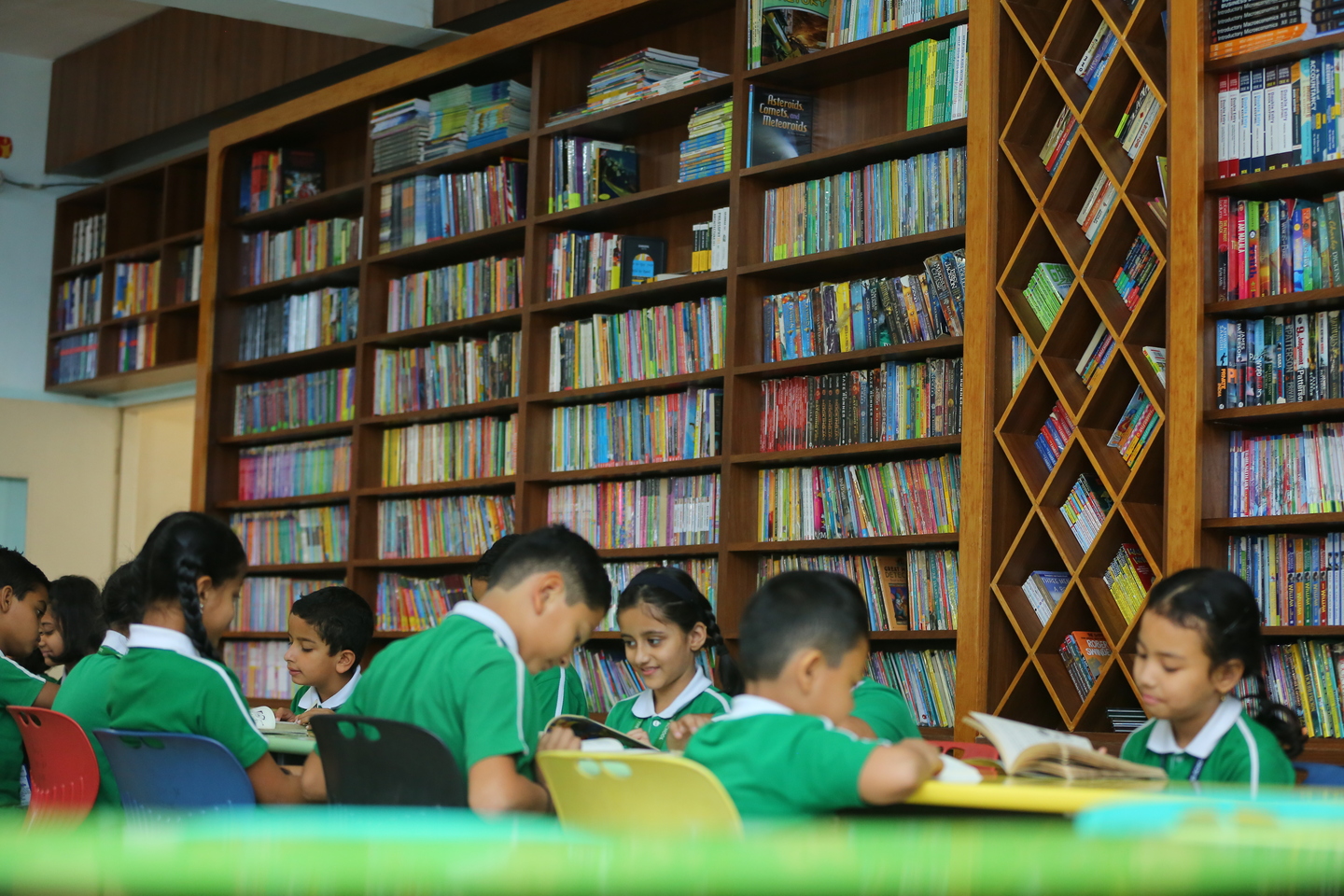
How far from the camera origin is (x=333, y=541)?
5539 mm

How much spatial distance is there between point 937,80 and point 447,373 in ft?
6.85

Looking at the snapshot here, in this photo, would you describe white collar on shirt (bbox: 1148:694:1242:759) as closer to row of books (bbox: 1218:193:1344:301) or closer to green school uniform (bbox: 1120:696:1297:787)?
green school uniform (bbox: 1120:696:1297:787)

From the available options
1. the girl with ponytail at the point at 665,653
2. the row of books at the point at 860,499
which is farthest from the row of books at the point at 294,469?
the girl with ponytail at the point at 665,653

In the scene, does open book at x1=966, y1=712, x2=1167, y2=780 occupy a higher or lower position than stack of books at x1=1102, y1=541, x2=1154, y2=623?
lower

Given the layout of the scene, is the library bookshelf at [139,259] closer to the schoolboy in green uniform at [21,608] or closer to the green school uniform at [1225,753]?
the schoolboy in green uniform at [21,608]

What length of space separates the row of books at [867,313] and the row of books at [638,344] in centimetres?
18

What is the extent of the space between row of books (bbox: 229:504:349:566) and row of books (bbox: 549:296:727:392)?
1277mm

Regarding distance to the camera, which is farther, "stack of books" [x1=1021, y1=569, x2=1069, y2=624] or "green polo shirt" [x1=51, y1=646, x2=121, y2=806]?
"stack of books" [x1=1021, y1=569, x2=1069, y2=624]

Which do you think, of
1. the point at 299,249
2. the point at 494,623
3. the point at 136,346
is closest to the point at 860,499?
the point at 494,623

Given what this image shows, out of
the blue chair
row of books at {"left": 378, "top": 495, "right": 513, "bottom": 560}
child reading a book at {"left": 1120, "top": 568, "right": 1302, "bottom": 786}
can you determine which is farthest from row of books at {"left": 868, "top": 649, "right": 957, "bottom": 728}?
the blue chair

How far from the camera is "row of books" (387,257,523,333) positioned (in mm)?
4891

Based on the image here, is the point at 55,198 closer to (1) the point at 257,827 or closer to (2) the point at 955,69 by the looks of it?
(2) the point at 955,69

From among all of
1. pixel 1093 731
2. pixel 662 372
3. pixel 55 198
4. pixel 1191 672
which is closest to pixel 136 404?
pixel 55 198

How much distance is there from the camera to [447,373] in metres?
5.10
